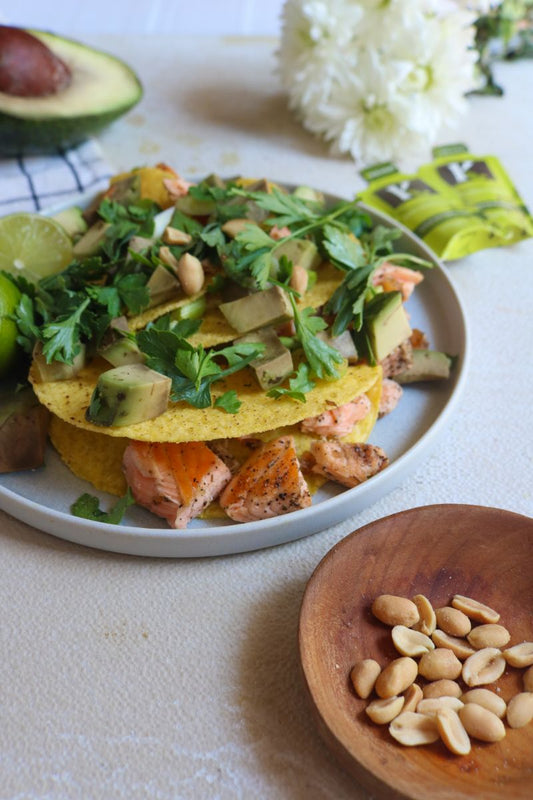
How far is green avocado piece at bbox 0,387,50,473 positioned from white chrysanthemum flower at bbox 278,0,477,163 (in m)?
1.97

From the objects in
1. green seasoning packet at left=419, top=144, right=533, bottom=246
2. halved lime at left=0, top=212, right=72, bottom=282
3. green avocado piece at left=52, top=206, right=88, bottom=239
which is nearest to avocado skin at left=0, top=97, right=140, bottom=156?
green avocado piece at left=52, top=206, right=88, bottom=239

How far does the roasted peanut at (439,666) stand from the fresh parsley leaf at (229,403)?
0.69 metres

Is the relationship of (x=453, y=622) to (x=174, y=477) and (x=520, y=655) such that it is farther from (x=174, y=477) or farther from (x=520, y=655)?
(x=174, y=477)

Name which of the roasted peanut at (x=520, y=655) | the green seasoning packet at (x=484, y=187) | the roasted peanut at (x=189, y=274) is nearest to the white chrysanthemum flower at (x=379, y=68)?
the green seasoning packet at (x=484, y=187)

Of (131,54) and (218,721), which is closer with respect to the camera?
(218,721)

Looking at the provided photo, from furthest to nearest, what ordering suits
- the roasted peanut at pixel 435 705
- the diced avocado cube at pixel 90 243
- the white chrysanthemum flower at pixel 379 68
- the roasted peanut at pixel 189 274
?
the white chrysanthemum flower at pixel 379 68 < the diced avocado cube at pixel 90 243 < the roasted peanut at pixel 189 274 < the roasted peanut at pixel 435 705

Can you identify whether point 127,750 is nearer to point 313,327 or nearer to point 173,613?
point 173,613

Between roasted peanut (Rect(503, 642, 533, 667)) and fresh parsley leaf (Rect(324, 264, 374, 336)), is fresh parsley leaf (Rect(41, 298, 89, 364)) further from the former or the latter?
roasted peanut (Rect(503, 642, 533, 667))

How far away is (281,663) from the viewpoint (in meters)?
1.62

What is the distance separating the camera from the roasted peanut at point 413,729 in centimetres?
137

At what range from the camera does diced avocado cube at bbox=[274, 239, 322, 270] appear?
7.25ft

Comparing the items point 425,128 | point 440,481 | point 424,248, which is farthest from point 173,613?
point 425,128

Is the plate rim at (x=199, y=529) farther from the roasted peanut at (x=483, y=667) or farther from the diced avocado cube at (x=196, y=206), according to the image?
the diced avocado cube at (x=196, y=206)

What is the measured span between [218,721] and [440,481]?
86 cm
